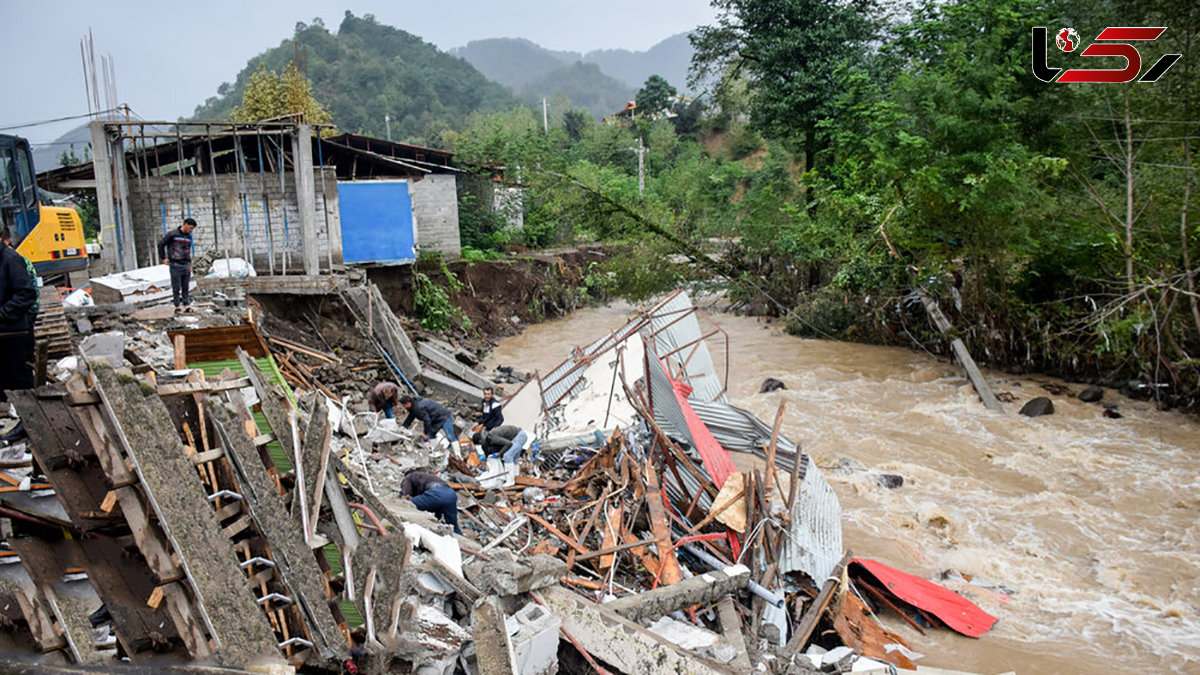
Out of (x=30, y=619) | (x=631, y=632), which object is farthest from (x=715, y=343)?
(x=30, y=619)

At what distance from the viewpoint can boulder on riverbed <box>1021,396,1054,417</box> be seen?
11758mm

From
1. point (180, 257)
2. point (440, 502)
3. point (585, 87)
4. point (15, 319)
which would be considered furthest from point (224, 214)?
point (585, 87)

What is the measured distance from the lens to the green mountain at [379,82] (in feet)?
213

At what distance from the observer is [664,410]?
273 inches

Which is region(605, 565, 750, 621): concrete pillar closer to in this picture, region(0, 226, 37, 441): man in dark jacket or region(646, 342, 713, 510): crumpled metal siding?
region(646, 342, 713, 510): crumpled metal siding

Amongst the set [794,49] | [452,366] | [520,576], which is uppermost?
[794,49]

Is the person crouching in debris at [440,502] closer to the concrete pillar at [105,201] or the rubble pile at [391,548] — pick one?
the rubble pile at [391,548]

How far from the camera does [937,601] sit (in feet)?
19.6

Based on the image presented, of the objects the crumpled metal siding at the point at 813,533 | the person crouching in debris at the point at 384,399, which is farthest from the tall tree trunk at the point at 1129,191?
the person crouching in debris at the point at 384,399

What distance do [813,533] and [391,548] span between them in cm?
368

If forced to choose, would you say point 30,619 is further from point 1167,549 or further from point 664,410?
point 1167,549

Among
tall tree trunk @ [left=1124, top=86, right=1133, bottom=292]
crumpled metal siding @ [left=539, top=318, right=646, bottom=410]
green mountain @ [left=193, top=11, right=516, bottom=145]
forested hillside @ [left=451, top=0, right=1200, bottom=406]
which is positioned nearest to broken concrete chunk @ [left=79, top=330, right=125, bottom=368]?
crumpled metal siding @ [left=539, top=318, right=646, bottom=410]

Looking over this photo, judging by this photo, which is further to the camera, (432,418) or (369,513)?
(432,418)

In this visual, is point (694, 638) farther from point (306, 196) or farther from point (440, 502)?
point (306, 196)
